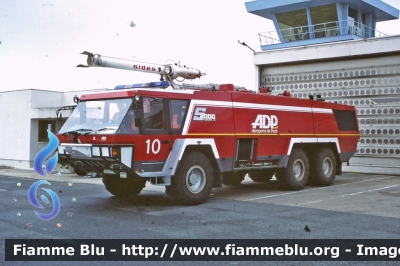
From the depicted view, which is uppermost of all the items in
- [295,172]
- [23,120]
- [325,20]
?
[325,20]

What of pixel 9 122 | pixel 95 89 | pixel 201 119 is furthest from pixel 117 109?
pixel 9 122

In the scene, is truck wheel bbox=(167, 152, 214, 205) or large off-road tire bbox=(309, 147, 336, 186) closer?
truck wheel bbox=(167, 152, 214, 205)

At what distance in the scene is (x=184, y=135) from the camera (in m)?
10.8

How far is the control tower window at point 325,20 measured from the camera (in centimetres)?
3023

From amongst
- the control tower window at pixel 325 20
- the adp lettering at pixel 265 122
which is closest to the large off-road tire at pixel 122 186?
the adp lettering at pixel 265 122

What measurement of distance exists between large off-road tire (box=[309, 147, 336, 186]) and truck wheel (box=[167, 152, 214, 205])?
451cm

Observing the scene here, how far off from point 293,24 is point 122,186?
2265 centimetres

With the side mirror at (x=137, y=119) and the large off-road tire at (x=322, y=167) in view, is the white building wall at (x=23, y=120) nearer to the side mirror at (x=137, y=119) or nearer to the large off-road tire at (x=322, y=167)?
the large off-road tire at (x=322, y=167)

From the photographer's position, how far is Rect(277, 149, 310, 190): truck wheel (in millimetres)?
13586

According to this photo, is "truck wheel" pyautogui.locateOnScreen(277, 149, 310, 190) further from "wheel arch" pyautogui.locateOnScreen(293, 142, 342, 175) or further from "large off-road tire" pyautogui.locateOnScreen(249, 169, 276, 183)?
"large off-road tire" pyautogui.locateOnScreen(249, 169, 276, 183)

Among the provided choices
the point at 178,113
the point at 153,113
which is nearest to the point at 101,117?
the point at 153,113

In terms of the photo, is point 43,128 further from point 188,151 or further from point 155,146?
point 155,146

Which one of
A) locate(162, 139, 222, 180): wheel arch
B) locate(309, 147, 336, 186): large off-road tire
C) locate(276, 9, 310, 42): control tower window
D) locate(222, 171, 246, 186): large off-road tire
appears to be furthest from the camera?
locate(276, 9, 310, 42): control tower window

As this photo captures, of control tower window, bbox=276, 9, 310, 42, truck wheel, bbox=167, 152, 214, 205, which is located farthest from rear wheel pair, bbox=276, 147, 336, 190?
control tower window, bbox=276, 9, 310, 42
